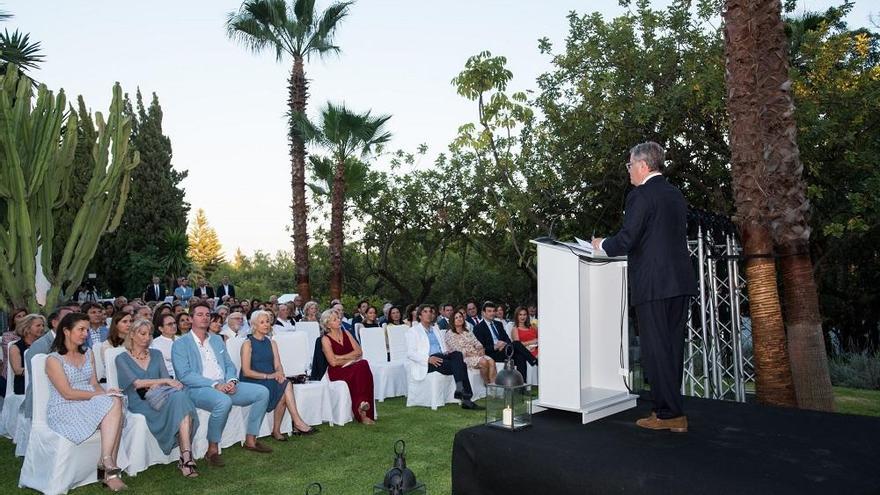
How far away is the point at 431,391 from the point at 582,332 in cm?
462

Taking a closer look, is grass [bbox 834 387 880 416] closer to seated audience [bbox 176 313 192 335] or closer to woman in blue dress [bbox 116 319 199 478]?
woman in blue dress [bbox 116 319 199 478]

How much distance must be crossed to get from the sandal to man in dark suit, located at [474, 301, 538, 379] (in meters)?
5.02

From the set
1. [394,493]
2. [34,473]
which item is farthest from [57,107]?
[394,493]

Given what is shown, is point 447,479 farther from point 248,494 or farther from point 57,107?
point 57,107

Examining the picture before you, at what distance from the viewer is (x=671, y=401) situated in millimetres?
3531

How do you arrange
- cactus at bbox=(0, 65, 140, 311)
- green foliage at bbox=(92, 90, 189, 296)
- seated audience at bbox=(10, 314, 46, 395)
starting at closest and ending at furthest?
seated audience at bbox=(10, 314, 46, 395) < cactus at bbox=(0, 65, 140, 311) < green foliage at bbox=(92, 90, 189, 296)

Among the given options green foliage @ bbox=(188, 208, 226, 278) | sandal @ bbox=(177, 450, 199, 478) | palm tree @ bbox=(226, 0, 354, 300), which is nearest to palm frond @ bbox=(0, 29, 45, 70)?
palm tree @ bbox=(226, 0, 354, 300)

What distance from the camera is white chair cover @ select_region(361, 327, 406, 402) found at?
29.0 ft

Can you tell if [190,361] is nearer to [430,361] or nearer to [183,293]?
[430,361]

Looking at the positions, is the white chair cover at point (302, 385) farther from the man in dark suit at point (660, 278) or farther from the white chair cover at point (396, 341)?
the man in dark suit at point (660, 278)

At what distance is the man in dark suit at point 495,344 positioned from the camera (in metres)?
9.59

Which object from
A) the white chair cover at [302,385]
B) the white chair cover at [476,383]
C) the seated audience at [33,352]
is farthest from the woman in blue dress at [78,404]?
the white chair cover at [476,383]

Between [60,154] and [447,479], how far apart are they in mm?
10175

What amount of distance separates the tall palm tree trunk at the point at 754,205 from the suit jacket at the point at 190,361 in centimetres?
465
